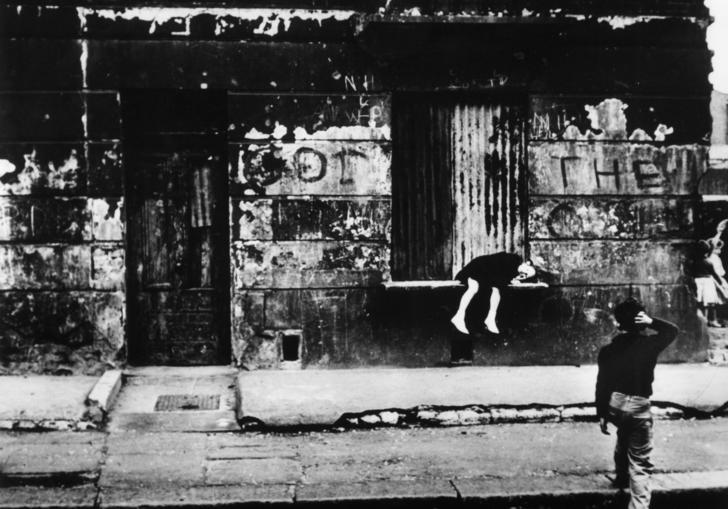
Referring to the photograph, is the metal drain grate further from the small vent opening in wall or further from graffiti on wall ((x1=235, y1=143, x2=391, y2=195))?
graffiti on wall ((x1=235, y1=143, x2=391, y2=195))

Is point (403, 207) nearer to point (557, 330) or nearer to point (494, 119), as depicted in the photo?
point (494, 119)

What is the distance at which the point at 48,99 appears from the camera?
24.7ft

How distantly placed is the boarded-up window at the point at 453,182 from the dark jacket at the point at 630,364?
3271mm

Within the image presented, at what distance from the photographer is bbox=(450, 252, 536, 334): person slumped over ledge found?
26.5ft

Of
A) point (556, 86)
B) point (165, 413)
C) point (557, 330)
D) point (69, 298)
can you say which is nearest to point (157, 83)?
point (69, 298)

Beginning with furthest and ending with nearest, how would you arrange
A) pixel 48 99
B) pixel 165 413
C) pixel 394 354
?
pixel 394 354 < pixel 48 99 < pixel 165 413

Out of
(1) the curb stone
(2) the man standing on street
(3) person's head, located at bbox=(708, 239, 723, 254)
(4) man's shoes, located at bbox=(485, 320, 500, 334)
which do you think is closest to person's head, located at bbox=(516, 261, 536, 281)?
(4) man's shoes, located at bbox=(485, 320, 500, 334)

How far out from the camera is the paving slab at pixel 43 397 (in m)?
6.30

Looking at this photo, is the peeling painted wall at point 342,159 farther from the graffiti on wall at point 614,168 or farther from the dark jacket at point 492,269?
the dark jacket at point 492,269

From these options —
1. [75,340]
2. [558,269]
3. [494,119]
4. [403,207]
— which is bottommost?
[75,340]

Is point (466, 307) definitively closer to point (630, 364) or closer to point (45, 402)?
point (630, 364)

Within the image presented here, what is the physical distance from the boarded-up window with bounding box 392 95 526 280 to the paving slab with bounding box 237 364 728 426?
119 centimetres

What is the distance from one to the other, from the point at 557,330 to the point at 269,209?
132 inches

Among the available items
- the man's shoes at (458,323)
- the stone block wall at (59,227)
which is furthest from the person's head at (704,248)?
the stone block wall at (59,227)
